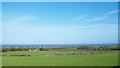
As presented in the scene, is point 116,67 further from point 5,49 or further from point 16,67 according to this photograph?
point 5,49

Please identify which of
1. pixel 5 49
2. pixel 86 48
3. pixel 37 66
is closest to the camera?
pixel 37 66

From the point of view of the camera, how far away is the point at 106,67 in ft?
26.5

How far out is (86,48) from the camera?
18.7m

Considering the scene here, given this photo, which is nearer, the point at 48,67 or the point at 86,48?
the point at 48,67

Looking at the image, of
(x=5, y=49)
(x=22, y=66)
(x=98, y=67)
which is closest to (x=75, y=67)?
(x=98, y=67)

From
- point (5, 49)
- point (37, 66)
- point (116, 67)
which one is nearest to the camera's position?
point (116, 67)

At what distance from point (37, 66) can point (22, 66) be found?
57cm

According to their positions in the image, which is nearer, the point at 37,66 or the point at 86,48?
the point at 37,66

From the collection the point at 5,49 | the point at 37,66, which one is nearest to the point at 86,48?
the point at 5,49

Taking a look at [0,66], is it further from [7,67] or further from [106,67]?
[106,67]

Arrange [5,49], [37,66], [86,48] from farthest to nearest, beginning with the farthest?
[86,48]
[5,49]
[37,66]

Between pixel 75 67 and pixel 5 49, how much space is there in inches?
371

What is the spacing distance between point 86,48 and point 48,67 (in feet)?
35.3

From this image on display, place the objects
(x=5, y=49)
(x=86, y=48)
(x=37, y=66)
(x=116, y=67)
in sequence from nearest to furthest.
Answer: (x=116, y=67)
(x=37, y=66)
(x=5, y=49)
(x=86, y=48)
